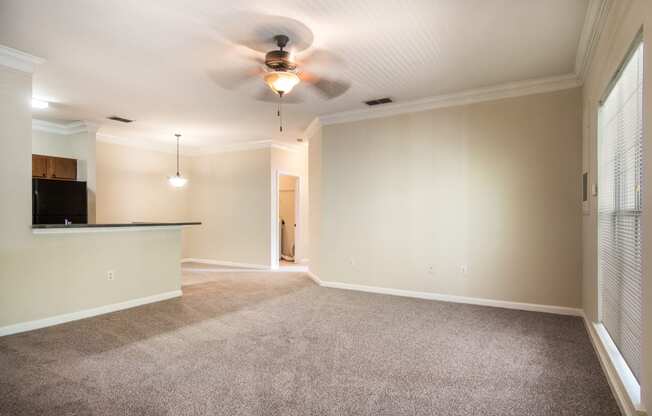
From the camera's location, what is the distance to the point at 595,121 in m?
3.17

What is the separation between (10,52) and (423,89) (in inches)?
169

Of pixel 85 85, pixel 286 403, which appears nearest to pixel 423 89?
pixel 286 403

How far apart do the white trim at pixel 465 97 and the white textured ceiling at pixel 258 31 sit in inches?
5.6

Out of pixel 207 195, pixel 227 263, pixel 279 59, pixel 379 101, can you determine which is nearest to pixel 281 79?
pixel 279 59

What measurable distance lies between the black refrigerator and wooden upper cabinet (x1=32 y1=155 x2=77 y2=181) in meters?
0.23

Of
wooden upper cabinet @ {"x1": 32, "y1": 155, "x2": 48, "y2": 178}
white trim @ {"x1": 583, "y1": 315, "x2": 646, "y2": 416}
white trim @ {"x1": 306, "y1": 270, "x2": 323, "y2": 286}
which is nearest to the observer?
white trim @ {"x1": 583, "y1": 315, "x2": 646, "y2": 416}

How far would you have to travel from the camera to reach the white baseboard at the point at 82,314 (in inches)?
135

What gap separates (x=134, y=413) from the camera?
6.77 feet

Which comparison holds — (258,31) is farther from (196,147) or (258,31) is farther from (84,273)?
(196,147)

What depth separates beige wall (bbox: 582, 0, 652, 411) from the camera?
171cm

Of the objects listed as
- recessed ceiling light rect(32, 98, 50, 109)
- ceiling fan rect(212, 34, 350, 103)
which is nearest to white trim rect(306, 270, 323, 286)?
ceiling fan rect(212, 34, 350, 103)

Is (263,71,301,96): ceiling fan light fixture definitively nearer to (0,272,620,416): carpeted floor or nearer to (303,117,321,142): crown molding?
(0,272,620,416): carpeted floor

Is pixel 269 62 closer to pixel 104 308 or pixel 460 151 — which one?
pixel 460 151

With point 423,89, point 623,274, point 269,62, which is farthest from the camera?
point 423,89
